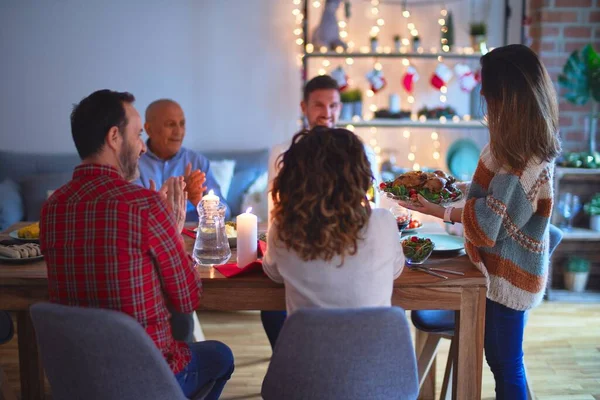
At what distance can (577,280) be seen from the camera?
13.3 feet

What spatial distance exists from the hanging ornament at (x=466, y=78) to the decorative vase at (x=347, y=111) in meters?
0.71

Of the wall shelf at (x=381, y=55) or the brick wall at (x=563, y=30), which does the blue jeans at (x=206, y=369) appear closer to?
the wall shelf at (x=381, y=55)

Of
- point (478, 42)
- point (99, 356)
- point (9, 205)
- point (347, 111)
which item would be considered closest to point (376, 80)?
point (347, 111)

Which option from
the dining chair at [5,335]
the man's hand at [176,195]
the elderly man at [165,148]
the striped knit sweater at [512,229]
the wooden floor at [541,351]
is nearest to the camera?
the striped knit sweater at [512,229]

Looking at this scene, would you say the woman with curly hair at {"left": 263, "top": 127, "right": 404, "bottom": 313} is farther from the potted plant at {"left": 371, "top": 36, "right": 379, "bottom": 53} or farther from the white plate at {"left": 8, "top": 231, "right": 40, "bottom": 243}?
the potted plant at {"left": 371, "top": 36, "right": 379, "bottom": 53}

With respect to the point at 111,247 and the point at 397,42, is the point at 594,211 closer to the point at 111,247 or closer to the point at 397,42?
the point at 397,42

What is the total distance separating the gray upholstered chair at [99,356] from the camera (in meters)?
1.47

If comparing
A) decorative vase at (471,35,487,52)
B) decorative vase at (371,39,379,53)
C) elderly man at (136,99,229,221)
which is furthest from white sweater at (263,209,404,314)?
decorative vase at (471,35,487,52)

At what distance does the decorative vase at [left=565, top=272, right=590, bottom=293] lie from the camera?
4027 mm

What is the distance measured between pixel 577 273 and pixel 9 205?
3.41 metres

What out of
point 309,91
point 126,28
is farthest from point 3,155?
point 309,91

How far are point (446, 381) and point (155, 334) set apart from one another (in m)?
1.30

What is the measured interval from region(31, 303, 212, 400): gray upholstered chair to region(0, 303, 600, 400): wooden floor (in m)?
1.24

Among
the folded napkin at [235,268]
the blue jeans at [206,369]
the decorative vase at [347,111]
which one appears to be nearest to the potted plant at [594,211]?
the decorative vase at [347,111]
